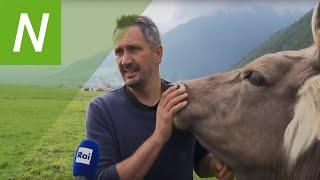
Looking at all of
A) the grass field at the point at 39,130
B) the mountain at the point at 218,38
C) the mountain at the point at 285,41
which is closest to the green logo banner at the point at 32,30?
the grass field at the point at 39,130

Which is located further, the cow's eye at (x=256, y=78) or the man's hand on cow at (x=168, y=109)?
the man's hand on cow at (x=168, y=109)

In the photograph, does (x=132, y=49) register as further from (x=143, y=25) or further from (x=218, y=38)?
(x=218, y=38)

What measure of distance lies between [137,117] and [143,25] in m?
0.40

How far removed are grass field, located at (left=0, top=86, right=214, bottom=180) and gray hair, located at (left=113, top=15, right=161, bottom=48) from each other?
340cm

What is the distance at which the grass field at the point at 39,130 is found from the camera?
22.2ft

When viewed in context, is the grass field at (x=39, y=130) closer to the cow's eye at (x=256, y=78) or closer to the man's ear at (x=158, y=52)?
the man's ear at (x=158, y=52)

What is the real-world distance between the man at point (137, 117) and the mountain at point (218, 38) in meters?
2.21

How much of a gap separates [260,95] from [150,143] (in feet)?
1.54

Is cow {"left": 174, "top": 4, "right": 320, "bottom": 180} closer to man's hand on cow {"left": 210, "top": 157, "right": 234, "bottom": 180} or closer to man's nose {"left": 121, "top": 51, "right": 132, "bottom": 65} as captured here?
man's hand on cow {"left": 210, "top": 157, "right": 234, "bottom": 180}

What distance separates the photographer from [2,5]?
576 centimetres

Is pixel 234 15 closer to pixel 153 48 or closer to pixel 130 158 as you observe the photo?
pixel 153 48

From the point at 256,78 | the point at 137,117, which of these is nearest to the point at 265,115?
the point at 256,78

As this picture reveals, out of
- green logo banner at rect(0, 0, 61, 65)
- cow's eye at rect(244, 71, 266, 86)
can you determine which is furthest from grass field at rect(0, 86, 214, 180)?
cow's eye at rect(244, 71, 266, 86)

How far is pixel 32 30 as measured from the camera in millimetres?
5691
